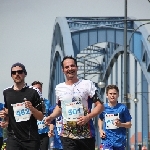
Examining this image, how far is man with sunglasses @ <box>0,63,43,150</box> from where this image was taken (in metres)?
9.55

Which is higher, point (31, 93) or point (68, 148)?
point (31, 93)

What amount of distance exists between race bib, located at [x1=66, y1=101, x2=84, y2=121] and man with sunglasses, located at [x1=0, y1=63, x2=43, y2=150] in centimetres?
39

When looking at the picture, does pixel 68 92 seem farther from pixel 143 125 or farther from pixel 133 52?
pixel 143 125

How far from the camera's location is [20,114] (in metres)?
9.50

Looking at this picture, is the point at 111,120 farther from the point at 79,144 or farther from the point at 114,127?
the point at 79,144

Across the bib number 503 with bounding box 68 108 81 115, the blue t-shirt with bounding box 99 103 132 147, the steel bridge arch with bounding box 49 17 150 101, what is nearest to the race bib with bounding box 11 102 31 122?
the bib number 503 with bounding box 68 108 81 115

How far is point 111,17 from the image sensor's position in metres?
43.5

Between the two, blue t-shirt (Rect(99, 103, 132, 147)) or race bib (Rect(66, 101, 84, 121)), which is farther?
blue t-shirt (Rect(99, 103, 132, 147))

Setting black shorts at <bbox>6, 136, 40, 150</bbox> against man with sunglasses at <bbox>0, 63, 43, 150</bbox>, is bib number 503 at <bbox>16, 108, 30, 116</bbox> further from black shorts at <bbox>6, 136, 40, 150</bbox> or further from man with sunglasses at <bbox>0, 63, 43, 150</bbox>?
black shorts at <bbox>6, 136, 40, 150</bbox>

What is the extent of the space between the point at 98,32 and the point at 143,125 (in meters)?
10.4

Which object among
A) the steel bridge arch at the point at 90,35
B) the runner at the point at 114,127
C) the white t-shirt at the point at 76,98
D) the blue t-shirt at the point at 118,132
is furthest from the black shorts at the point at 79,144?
the steel bridge arch at the point at 90,35

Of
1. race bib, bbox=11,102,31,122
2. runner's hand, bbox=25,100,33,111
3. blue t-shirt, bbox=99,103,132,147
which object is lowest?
blue t-shirt, bbox=99,103,132,147

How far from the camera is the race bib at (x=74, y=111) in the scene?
939 centimetres

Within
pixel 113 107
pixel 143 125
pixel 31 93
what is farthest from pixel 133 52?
pixel 31 93
